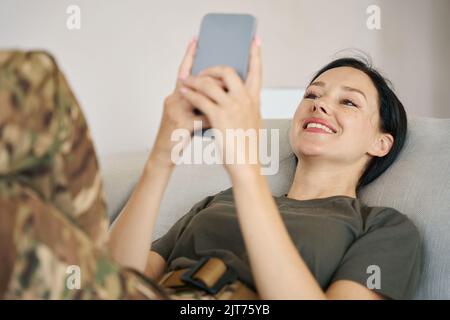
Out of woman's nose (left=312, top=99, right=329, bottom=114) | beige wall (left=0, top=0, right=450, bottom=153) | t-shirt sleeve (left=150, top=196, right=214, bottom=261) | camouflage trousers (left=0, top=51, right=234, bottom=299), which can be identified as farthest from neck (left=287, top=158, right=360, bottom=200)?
beige wall (left=0, top=0, right=450, bottom=153)

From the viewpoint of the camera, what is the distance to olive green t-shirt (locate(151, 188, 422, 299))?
0.97m

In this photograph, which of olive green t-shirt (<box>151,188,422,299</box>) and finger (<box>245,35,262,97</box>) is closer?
finger (<box>245,35,262,97</box>)

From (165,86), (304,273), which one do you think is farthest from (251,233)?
(165,86)

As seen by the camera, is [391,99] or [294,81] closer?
[391,99]

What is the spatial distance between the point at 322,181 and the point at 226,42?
48cm

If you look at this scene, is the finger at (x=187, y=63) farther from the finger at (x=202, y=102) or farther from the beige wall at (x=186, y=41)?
the beige wall at (x=186, y=41)

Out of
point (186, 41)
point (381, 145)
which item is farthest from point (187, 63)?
point (186, 41)

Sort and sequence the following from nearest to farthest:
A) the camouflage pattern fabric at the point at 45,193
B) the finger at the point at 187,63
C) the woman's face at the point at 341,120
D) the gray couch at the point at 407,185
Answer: the camouflage pattern fabric at the point at 45,193 < the finger at the point at 187,63 < the gray couch at the point at 407,185 < the woman's face at the point at 341,120

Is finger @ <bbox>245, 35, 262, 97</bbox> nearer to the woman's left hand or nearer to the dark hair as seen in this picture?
the woman's left hand

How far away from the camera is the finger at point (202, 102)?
31.7 inches

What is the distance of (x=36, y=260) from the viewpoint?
57cm

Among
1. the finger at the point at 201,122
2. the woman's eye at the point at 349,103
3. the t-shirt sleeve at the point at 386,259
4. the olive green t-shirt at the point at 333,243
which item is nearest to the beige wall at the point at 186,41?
the woman's eye at the point at 349,103

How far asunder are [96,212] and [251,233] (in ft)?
0.76

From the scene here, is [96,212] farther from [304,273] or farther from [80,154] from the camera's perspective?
[304,273]
